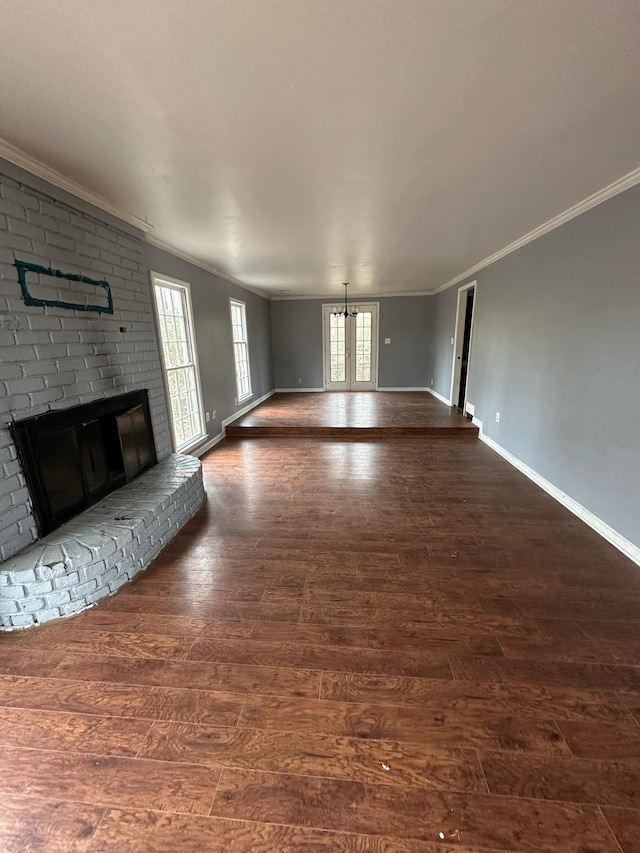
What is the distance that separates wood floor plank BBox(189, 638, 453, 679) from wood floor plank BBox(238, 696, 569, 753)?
17 centimetres

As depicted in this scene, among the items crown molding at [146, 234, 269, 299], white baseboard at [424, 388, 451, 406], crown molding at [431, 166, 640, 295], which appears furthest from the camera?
white baseboard at [424, 388, 451, 406]

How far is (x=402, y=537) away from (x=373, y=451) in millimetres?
2101

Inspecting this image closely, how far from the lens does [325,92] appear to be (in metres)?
1.45

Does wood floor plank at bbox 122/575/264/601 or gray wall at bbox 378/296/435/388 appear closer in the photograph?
wood floor plank at bbox 122/575/264/601

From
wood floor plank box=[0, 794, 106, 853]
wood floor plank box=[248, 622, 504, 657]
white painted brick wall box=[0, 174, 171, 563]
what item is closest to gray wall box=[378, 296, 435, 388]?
white painted brick wall box=[0, 174, 171, 563]

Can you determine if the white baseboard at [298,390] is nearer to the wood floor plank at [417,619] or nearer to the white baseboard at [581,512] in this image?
the white baseboard at [581,512]

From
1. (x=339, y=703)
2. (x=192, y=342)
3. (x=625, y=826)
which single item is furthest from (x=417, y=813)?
(x=192, y=342)

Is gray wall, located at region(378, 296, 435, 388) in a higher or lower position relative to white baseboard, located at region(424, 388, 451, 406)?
higher

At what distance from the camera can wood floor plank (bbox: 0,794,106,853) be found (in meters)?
1.02

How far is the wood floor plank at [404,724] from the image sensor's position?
1.27 metres

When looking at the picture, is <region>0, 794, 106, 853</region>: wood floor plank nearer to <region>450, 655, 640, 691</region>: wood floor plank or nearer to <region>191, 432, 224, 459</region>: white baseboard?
<region>450, 655, 640, 691</region>: wood floor plank

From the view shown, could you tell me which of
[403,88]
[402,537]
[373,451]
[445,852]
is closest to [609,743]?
[445,852]

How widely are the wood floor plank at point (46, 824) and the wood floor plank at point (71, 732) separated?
0.15m

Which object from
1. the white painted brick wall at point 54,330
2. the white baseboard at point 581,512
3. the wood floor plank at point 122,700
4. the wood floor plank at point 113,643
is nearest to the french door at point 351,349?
the white baseboard at point 581,512
